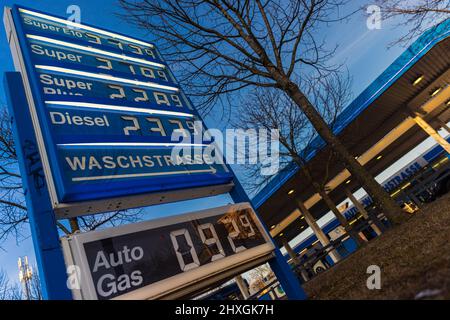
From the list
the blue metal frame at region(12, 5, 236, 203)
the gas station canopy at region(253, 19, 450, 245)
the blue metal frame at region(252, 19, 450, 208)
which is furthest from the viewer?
the gas station canopy at region(253, 19, 450, 245)

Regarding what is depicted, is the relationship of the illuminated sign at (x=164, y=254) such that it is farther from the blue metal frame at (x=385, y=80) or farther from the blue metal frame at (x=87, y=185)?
the blue metal frame at (x=385, y=80)

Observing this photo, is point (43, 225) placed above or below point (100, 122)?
below

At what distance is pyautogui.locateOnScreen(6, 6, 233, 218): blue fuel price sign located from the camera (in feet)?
7.64

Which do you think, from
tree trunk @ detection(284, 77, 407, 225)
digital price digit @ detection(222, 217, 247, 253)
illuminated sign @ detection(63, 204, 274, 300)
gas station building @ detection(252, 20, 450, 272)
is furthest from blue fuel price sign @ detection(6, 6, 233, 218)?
gas station building @ detection(252, 20, 450, 272)

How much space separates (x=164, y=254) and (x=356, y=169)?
5364 mm

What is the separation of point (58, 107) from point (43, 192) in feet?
3.50

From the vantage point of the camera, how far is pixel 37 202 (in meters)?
2.05

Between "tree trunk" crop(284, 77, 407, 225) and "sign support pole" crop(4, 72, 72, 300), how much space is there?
537cm

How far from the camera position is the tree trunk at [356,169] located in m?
5.66

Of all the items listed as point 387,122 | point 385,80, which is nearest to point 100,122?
point 385,80

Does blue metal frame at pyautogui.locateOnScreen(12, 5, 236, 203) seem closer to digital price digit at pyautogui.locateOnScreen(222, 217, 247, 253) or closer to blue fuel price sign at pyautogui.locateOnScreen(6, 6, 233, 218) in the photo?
blue fuel price sign at pyautogui.locateOnScreen(6, 6, 233, 218)

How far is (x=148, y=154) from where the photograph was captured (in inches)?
116

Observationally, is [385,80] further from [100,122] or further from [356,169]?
[100,122]
